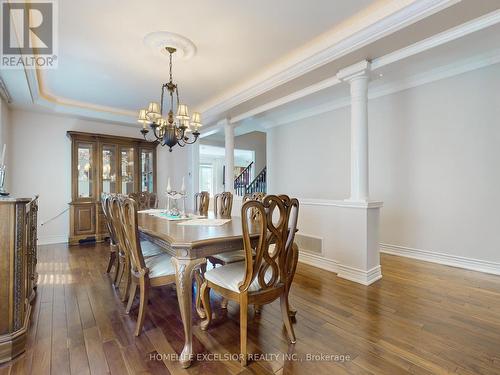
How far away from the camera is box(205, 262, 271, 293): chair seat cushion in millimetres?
1569

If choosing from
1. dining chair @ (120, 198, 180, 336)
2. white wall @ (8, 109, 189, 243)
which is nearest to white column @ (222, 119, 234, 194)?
white wall @ (8, 109, 189, 243)

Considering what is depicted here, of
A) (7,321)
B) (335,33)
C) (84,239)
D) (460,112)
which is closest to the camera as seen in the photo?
(7,321)

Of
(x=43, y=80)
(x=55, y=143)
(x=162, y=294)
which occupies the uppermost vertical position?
(x=43, y=80)

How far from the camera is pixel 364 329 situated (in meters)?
1.80

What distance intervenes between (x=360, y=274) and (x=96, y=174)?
4.75m

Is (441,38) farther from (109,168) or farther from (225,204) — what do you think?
(109,168)

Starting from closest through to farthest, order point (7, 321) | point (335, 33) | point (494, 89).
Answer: point (7, 321) < point (335, 33) < point (494, 89)

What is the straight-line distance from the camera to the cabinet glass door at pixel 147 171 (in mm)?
5290

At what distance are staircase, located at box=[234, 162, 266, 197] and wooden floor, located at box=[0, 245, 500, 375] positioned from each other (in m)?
4.74

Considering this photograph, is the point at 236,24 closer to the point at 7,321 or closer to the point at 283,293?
→ the point at 283,293

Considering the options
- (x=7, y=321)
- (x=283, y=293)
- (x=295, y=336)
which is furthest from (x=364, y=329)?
(x=7, y=321)

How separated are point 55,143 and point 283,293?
5.18 meters

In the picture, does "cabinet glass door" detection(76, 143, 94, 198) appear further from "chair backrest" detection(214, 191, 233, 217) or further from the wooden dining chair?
the wooden dining chair

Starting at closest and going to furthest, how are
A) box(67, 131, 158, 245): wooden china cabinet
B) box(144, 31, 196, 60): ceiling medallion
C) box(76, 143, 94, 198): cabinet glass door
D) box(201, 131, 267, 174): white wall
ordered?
1. box(144, 31, 196, 60): ceiling medallion
2. box(67, 131, 158, 245): wooden china cabinet
3. box(76, 143, 94, 198): cabinet glass door
4. box(201, 131, 267, 174): white wall
